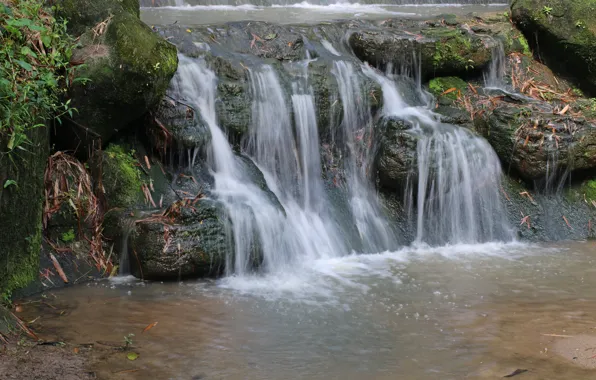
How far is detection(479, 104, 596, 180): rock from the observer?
301 inches

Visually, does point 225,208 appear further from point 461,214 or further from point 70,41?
point 461,214

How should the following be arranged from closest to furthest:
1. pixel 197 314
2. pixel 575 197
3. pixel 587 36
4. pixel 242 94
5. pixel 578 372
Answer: pixel 578 372 < pixel 197 314 < pixel 242 94 < pixel 575 197 < pixel 587 36

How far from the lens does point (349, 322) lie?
509 cm

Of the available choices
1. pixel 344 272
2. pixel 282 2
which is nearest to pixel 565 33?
pixel 344 272

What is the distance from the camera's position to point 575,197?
7.97 m

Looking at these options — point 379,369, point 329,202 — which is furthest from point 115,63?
point 379,369

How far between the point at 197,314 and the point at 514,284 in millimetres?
2751

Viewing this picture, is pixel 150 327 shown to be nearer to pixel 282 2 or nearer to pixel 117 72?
pixel 117 72

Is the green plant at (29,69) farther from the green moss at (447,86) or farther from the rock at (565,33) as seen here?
the rock at (565,33)

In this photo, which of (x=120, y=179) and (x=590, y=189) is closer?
(x=120, y=179)

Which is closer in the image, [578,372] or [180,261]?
[578,372]

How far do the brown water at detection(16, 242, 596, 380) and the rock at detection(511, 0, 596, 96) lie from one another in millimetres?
3515

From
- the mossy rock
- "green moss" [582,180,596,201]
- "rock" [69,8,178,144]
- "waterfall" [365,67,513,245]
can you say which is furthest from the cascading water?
"green moss" [582,180,596,201]

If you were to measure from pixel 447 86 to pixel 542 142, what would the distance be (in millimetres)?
1455
